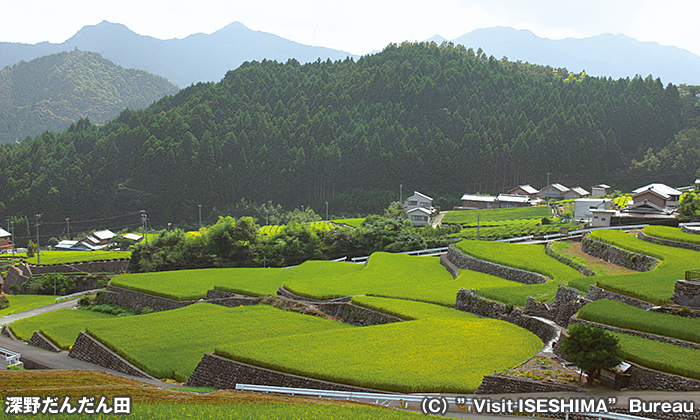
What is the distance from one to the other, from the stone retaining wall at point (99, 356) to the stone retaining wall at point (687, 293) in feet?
51.0

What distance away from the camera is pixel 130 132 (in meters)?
93.1

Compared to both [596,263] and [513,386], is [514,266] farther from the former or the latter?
[513,386]

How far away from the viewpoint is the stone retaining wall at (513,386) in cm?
1159

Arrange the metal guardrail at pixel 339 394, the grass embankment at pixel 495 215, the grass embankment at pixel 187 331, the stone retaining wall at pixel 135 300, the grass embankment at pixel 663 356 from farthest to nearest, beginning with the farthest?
the grass embankment at pixel 495 215 < the stone retaining wall at pixel 135 300 < the grass embankment at pixel 187 331 < the metal guardrail at pixel 339 394 < the grass embankment at pixel 663 356

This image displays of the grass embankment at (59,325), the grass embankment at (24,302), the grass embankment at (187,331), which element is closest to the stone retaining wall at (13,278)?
the grass embankment at (24,302)

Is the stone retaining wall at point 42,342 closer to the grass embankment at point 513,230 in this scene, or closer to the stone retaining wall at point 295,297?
the stone retaining wall at point 295,297

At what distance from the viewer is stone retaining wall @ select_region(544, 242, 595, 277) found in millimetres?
25830

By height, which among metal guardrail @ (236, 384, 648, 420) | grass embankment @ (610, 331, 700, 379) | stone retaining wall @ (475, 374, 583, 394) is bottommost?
metal guardrail @ (236, 384, 648, 420)

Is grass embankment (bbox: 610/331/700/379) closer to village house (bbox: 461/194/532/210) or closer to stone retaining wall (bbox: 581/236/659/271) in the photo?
stone retaining wall (bbox: 581/236/659/271)

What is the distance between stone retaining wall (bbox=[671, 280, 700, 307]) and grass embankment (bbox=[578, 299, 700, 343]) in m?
0.78

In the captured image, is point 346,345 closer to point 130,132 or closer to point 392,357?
point 392,357

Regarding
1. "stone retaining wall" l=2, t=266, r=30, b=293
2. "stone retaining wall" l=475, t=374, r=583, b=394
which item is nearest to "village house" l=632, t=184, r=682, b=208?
"stone retaining wall" l=475, t=374, r=583, b=394

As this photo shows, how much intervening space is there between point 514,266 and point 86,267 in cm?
3567

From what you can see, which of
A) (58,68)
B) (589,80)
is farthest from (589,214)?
(58,68)
